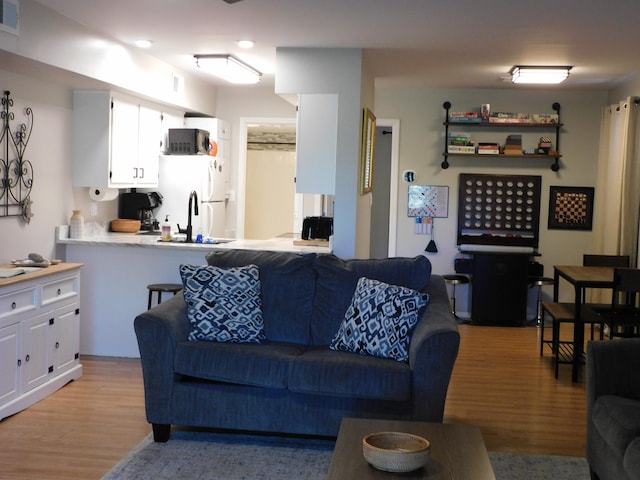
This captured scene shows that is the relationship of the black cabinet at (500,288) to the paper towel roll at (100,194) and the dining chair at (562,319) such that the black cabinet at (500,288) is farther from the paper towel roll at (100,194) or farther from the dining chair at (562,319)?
the paper towel roll at (100,194)

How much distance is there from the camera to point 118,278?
19.5 feet

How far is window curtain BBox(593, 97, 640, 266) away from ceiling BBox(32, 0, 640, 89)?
0.52 meters

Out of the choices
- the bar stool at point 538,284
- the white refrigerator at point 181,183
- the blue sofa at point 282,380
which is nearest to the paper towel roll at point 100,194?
the white refrigerator at point 181,183

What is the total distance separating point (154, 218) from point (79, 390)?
2806mm

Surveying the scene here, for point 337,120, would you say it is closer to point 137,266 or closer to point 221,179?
point 137,266

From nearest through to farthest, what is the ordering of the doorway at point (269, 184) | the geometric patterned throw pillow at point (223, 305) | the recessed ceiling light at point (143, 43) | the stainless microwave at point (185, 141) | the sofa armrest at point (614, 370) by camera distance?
the sofa armrest at point (614, 370), the geometric patterned throw pillow at point (223, 305), the recessed ceiling light at point (143, 43), the stainless microwave at point (185, 141), the doorway at point (269, 184)

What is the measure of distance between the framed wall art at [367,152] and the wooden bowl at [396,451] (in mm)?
3601

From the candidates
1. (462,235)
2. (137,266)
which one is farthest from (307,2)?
(462,235)

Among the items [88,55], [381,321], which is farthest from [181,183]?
[381,321]

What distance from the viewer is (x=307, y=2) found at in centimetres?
445

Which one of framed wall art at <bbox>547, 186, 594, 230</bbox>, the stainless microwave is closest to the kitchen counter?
the stainless microwave

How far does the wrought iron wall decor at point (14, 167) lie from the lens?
504cm

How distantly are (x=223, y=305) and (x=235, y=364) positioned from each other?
0.46 m

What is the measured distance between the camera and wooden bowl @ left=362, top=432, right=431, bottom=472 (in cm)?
255
